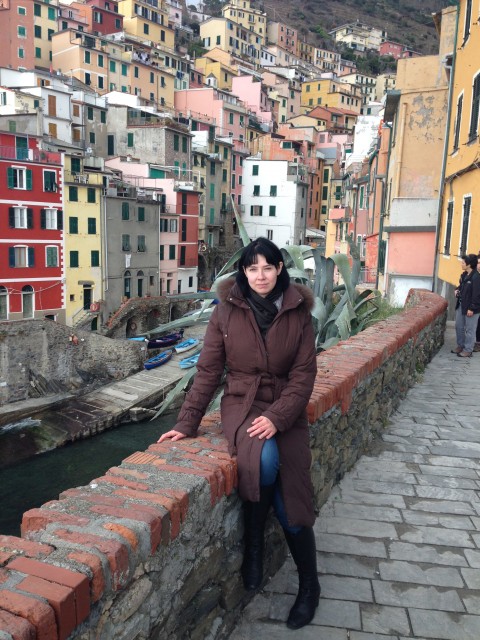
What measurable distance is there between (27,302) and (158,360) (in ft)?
28.7

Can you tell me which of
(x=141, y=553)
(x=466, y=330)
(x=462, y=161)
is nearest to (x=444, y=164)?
(x=462, y=161)

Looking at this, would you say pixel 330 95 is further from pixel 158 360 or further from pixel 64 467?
pixel 64 467

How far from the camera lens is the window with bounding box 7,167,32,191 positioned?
101ft

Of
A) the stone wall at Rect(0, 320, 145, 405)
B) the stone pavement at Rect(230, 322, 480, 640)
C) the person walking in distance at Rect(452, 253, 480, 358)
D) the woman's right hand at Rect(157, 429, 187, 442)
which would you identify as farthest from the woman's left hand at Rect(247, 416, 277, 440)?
the stone wall at Rect(0, 320, 145, 405)

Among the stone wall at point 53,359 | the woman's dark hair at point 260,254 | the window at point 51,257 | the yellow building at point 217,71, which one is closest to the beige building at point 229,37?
the yellow building at point 217,71

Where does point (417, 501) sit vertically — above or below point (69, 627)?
below

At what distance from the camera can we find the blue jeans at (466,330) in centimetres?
952

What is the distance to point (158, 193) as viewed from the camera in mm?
40875

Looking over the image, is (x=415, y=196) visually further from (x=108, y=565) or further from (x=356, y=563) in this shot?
(x=108, y=565)

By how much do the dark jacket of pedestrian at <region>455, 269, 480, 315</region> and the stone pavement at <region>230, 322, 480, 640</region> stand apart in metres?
3.44

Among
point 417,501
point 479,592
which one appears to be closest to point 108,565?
point 479,592

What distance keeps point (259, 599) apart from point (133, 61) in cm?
6277

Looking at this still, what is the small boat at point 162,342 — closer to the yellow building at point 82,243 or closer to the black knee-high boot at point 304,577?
the yellow building at point 82,243

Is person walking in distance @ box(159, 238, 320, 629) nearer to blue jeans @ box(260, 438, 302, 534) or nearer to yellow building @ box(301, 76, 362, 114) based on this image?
blue jeans @ box(260, 438, 302, 534)
